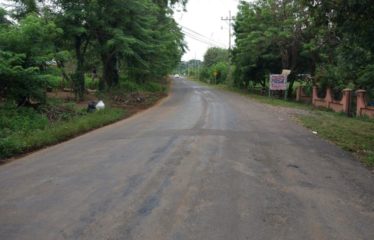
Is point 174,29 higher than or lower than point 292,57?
higher

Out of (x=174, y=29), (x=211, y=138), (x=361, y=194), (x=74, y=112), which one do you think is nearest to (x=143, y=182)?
(x=361, y=194)

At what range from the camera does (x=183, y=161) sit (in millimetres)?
8961

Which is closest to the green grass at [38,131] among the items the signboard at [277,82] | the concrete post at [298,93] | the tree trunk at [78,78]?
the tree trunk at [78,78]

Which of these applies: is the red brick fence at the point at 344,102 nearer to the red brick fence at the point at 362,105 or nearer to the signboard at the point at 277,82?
the red brick fence at the point at 362,105

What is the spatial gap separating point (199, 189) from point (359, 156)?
5309 millimetres

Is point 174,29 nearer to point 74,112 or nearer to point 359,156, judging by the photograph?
point 74,112

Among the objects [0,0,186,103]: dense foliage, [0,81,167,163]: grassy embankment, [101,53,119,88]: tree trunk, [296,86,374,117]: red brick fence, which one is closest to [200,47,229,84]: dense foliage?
[296,86,374,117]: red brick fence

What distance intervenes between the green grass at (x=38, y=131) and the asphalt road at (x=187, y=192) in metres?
0.66

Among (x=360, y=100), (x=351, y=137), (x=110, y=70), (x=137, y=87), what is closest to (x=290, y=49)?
(x=137, y=87)

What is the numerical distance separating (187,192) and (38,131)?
25.9 feet

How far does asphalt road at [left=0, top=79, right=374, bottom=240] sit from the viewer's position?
207 inches

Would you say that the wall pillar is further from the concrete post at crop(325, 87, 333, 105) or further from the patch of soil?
the patch of soil

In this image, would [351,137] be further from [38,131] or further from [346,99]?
[346,99]

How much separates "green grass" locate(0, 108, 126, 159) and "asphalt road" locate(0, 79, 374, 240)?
2.15ft
